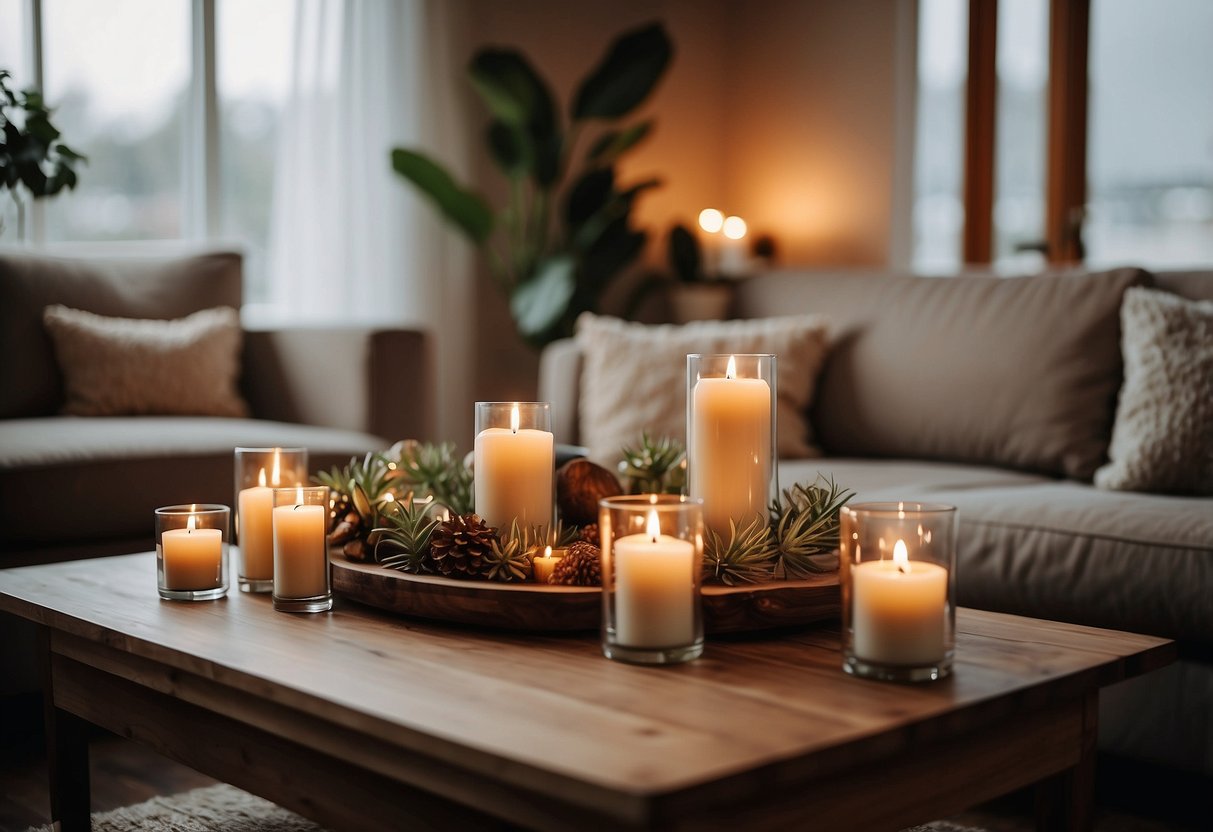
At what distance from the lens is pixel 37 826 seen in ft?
6.13

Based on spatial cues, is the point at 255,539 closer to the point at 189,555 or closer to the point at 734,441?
the point at 189,555

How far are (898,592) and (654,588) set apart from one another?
22 cm

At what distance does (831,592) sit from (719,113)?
4.02m

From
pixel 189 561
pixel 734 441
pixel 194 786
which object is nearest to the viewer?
pixel 734 441

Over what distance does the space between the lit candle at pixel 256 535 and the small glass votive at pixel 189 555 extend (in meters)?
0.03

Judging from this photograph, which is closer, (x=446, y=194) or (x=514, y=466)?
(x=514, y=466)

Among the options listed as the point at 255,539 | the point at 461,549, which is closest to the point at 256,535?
Answer: the point at 255,539

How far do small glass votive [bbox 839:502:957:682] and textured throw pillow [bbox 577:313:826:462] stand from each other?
64.1 inches

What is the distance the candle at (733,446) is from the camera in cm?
137

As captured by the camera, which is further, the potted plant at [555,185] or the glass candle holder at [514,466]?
the potted plant at [555,185]

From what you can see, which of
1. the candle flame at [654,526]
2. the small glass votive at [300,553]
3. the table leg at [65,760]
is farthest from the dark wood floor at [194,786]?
the candle flame at [654,526]

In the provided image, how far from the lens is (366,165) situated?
13.4ft

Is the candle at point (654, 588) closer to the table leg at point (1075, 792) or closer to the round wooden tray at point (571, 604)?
the round wooden tray at point (571, 604)

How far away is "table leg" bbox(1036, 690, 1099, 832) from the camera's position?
1243mm
